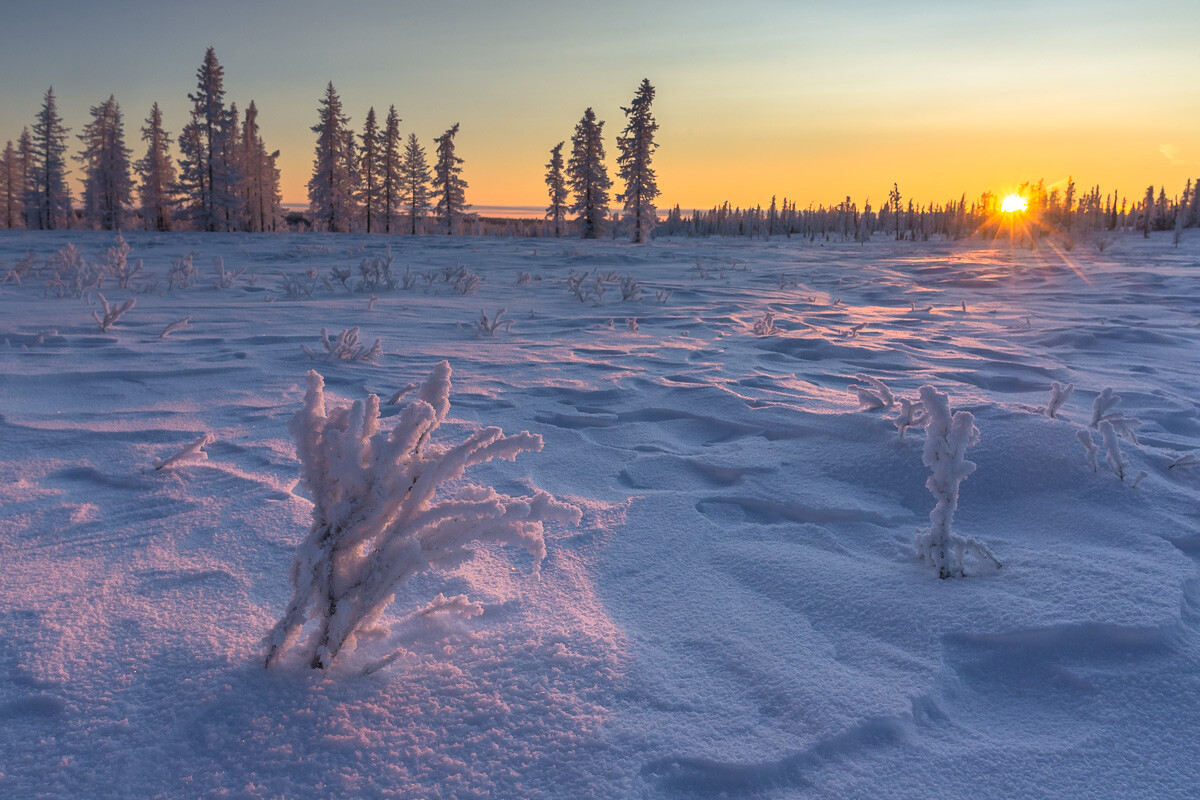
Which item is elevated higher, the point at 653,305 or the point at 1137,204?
the point at 1137,204

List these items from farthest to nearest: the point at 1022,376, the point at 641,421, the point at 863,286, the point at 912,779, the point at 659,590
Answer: the point at 863,286
the point at 1022,376
the point at 641,421
the point at 659,590
the point at 912,779

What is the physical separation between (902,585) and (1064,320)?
5577mm

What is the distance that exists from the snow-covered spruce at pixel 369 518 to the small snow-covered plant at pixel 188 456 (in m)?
1.17

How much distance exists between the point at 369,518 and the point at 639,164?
29.3 metres

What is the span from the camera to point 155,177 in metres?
44.5

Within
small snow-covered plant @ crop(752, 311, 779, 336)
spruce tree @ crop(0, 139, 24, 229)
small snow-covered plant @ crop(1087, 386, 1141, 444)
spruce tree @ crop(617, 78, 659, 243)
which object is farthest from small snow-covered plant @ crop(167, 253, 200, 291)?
spruce tree @ crop(0, 139, 24, 229)

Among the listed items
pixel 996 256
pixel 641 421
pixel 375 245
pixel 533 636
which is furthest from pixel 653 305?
pixel 996 256

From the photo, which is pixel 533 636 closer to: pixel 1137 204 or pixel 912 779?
pixel 912 779

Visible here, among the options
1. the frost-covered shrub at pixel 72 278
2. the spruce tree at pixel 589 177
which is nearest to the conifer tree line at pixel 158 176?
the spruce tree at pixel 589 177

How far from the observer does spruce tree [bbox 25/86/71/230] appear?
155 feet

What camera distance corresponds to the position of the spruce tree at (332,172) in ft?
136

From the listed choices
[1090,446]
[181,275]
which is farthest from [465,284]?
[1090,446]

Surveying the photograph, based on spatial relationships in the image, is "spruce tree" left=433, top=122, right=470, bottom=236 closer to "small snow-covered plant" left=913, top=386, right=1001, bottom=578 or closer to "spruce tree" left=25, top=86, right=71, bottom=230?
"spruce tree" left=25, top=86, right=71, bottom=230

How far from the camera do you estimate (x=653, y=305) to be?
23.6ft
